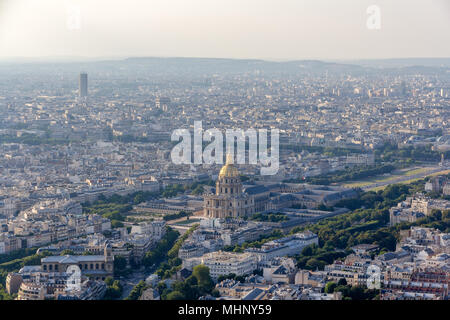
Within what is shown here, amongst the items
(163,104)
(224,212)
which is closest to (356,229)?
(224,212)

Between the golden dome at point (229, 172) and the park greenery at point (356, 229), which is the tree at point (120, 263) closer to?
the park greenery at point (356, 229)

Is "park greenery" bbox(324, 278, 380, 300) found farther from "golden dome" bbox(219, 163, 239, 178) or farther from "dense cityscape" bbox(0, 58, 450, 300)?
"golden dome" bbox(219, 163, 239, 178)

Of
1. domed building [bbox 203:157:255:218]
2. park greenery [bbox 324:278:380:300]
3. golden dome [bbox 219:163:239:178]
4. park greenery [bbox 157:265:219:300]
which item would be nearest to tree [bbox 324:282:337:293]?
park greenery [bbox 324:278:380:300]

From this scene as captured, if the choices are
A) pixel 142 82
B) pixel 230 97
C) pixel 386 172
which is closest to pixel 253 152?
pixel 386 172

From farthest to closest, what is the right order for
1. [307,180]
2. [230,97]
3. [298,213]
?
1. [230,97]
2. [307,180]
3. [298,213]

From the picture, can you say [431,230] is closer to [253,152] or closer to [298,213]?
[298,213]

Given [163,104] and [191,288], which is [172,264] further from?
[163,104]

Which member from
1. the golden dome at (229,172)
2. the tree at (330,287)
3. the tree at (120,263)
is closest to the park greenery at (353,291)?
the tree at (330,287)

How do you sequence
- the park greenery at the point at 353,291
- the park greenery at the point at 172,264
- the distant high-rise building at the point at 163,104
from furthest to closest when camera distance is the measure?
the distant high-rise building at the point at 163,104, the park greenery at the point at 172,264, the park greenery at the point at 353,291
